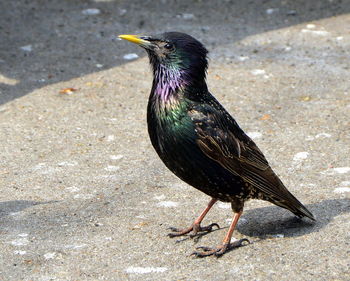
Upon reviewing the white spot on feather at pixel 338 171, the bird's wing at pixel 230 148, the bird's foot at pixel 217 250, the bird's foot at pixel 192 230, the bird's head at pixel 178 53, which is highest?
the bird's head at pixel 178 53

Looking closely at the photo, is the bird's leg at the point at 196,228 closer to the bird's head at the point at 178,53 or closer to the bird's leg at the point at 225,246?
the bird's leg at the point at 225,246

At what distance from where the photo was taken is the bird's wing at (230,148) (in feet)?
15.7

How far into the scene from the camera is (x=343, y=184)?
5887 millimetres

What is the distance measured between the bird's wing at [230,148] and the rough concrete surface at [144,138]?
36cm

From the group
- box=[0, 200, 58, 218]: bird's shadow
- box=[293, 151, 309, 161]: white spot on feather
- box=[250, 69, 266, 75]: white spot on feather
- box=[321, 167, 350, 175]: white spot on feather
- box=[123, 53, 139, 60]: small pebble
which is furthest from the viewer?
box=[123, 53, 139, 60]: small pebble

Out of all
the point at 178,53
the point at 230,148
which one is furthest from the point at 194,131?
the point at 178,53

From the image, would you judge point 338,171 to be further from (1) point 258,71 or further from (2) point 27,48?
(2) point 27,48

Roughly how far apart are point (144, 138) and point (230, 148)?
2056mm

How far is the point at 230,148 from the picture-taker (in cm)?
493

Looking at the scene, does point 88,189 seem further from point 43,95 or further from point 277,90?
point 277,90

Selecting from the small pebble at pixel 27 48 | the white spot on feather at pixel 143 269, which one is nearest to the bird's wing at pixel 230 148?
the white spot on feather at pixel 143 269

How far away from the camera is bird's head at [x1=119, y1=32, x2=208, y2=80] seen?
15.9 feet

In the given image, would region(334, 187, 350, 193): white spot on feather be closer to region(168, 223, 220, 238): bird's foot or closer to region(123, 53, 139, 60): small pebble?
region(168, 223, 220, 238): bird's foot

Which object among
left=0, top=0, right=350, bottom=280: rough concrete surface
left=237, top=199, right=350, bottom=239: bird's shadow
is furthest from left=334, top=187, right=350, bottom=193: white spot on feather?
left=237, top=199, right=350, bottom=239: bird's shadow
